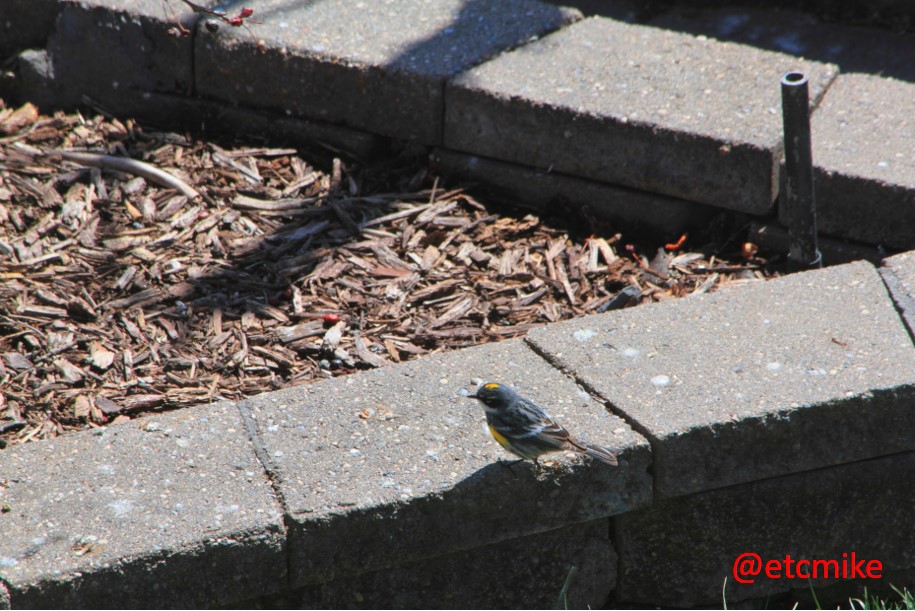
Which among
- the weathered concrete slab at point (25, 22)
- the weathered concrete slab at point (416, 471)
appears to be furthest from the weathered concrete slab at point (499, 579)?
the weathered concrete slab at point (25, 22)

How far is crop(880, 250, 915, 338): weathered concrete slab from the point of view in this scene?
323cm

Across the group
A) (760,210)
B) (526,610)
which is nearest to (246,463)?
(526,610)

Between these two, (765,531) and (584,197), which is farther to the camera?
(584,197)

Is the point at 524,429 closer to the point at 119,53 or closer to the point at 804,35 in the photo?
the point at 119,53

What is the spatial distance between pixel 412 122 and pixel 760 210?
1.52 meters

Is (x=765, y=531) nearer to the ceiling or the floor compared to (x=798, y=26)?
nearer to the floor

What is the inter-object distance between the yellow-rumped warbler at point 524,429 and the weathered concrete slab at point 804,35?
345 cm

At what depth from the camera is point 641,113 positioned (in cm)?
411

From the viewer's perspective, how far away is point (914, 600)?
305 centimetres

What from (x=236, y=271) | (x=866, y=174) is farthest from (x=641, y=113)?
(x=236, y=271)

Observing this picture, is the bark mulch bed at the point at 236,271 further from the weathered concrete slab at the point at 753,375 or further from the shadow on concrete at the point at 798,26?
the shadow on concrete at the point at 798,26

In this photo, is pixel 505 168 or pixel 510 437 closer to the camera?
pixel 510 437

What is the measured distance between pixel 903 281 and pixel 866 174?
0.61 m

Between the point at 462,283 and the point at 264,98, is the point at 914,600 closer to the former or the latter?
the point at 462,283
